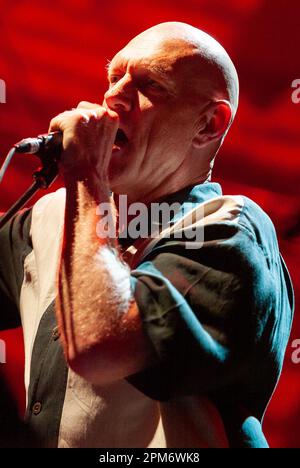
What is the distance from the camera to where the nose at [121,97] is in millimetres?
1395

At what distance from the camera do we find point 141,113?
1404mm

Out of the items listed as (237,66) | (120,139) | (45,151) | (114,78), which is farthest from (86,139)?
(237,66)

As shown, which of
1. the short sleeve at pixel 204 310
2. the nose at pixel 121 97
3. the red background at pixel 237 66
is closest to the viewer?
the short sleeve at pixel 204 310

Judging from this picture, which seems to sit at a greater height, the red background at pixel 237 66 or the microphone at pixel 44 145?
the microphone at pixel 44 145

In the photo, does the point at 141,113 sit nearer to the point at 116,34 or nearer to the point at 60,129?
the point at 60,129


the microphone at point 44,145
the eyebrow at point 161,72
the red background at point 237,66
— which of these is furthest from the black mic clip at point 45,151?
the red background at point 237,66

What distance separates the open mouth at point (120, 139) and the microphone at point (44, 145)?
0.74 ft

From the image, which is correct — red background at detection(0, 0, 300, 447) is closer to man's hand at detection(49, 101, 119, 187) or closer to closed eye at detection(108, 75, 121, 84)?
closed eye at detection(108, 75, 121, 84)

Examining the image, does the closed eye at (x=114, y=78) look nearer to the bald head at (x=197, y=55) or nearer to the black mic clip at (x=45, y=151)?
the bald head at (x=197, y=55)

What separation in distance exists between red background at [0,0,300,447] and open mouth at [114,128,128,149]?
26.9 inches

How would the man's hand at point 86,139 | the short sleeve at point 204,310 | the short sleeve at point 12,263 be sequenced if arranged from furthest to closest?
1. the short sleeve at point 12,263
2. the man's hand at point 86,139
3. the short sleeve at point 204,310

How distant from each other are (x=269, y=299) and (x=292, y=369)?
89 centimetres

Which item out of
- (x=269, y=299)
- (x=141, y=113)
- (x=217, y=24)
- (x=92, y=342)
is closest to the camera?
(x=92, y=342)
